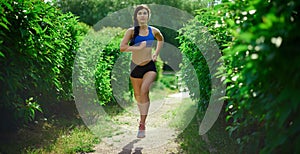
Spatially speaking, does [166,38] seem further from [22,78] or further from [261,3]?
[261,3]

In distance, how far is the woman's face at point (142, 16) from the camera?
529 cm

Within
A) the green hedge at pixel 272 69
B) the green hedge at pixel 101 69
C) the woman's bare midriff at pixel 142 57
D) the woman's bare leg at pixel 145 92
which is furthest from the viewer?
the green hedge at pixel 101 69

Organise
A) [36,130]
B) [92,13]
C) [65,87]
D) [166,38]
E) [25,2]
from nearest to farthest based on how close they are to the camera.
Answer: [25,2] → [36,130] → [65,87] → [166,38] → [92,13]

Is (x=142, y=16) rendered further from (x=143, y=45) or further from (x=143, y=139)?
(x=143, y=139)

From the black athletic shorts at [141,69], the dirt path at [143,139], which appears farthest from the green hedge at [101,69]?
the black athletic shorts at [141,69]

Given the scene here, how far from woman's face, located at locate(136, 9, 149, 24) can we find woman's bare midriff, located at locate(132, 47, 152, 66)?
447 millimetres

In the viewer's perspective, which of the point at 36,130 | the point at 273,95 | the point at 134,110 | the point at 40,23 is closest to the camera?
the point at 273,95

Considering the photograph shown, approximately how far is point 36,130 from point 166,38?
1716cm

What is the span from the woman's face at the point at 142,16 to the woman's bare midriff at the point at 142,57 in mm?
447

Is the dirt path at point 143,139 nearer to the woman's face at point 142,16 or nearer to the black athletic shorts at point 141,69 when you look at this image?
the black athletic shorts at point 141,69

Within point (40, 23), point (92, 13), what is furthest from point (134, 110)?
point (92, 13)

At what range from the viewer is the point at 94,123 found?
5820 millimetres

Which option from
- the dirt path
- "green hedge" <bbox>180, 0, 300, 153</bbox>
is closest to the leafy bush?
the dirt path

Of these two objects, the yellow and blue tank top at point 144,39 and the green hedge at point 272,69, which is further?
the yellow and blue tank top at point 144,39
